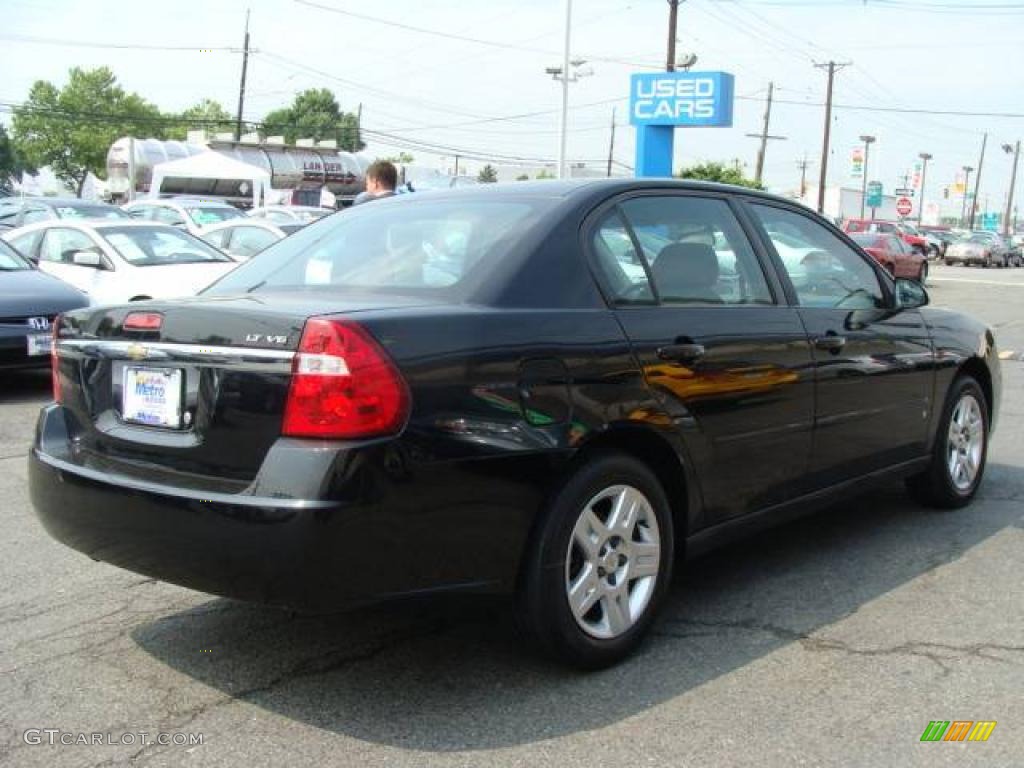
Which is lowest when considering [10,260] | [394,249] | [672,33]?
[10,260]

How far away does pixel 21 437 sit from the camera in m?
7.24

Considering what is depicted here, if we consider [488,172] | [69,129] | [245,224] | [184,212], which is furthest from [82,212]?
[69,129]

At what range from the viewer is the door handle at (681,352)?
11.8 ft

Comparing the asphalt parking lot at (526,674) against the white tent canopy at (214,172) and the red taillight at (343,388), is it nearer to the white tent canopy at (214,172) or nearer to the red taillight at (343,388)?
the red taillight at (343,388)

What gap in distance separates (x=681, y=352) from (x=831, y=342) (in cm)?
102

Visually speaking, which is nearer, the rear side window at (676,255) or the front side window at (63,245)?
the rear side window at (676,255)

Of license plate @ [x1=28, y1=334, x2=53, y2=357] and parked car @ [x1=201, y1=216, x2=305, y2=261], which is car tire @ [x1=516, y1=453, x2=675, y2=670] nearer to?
license plate @ [x1=28, y1=334, x2=53, y2=357]

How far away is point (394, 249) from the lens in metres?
3.76

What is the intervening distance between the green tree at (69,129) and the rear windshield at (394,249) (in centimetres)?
9799

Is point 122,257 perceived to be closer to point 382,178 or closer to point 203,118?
point 382,178

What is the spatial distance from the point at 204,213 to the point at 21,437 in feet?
48.8

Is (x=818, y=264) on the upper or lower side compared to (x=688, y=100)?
lower

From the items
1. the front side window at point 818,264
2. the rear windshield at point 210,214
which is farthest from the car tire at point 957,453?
the rear windshield at point 210,214

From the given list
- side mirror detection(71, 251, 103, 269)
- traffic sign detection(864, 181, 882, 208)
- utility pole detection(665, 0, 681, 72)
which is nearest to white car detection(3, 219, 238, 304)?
side mirror detection(71, 251, 103, 269)
